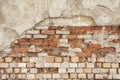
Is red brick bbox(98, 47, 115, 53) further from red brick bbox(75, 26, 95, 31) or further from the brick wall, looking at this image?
red brick bbox(75, 26, 95, 31)

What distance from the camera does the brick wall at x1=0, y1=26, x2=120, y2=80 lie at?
5.17m

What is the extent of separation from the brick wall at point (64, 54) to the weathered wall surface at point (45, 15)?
8cm

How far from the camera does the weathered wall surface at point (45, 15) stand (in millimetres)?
5141

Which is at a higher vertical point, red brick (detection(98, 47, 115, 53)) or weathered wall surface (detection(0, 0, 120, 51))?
weathered wall surface (detection(0, 0, 120, 51))

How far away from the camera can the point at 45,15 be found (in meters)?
5.17

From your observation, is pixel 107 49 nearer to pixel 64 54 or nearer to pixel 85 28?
pixel 85 28

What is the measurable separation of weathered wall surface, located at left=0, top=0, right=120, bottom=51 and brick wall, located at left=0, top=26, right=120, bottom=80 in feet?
0.28

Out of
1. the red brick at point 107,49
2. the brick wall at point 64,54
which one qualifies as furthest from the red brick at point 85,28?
the red brick at point 107,49

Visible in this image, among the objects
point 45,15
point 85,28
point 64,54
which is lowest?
point 64,54

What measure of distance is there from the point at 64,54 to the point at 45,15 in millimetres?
601

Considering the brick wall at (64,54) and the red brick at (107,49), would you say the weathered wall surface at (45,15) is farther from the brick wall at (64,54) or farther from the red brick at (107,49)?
the red brick at (107,49)

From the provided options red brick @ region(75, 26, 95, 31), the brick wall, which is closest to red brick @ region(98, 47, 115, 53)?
the brick wall

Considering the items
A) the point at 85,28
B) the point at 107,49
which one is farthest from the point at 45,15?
the point at 107,49

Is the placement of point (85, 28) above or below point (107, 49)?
above
